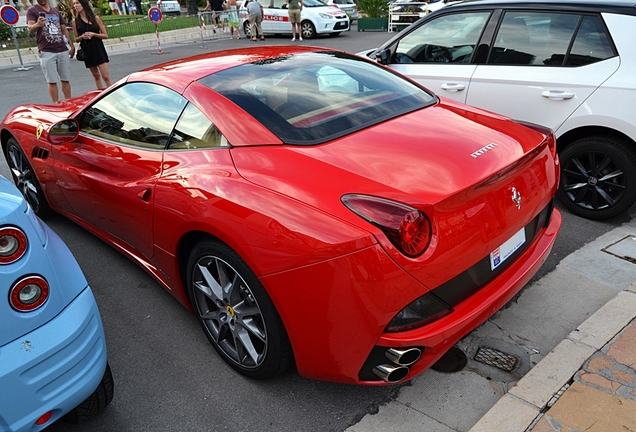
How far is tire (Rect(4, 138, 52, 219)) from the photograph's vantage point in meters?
4.36

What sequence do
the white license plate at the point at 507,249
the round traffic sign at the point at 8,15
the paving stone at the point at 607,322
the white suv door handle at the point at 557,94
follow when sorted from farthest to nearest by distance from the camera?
the round traffic sign at the point at 8,15, the white suv door handle at the point at 557,94, the paving stone at the point at 607,322, the white license plate at the point at 507,249

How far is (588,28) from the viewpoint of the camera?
4008 millimetres

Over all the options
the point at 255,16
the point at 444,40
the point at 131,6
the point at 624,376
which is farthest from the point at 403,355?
the point at 131,6

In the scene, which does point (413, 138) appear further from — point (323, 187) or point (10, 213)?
point (10, 213)

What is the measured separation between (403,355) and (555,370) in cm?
94

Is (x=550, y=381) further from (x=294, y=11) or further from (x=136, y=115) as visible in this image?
(x=294, y=11)

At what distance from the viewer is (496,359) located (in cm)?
262

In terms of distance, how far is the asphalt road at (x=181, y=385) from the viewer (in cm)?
235

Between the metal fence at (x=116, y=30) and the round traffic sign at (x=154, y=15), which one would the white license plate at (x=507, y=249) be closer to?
the round traffic sign at (x=154, y=15)

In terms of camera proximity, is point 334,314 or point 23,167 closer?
point 334,314

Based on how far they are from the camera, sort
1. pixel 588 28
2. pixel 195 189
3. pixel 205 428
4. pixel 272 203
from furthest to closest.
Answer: pixel 588 28
pixel 195 189
pixel 205 428
pixel 272 203

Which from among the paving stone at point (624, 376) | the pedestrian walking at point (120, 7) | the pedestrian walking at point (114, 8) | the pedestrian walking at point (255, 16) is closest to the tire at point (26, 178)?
the paving stone at point (624, 376)

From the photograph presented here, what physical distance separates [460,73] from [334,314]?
3.41 m

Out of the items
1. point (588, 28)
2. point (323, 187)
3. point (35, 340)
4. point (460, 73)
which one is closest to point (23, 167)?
point (35, 340)
